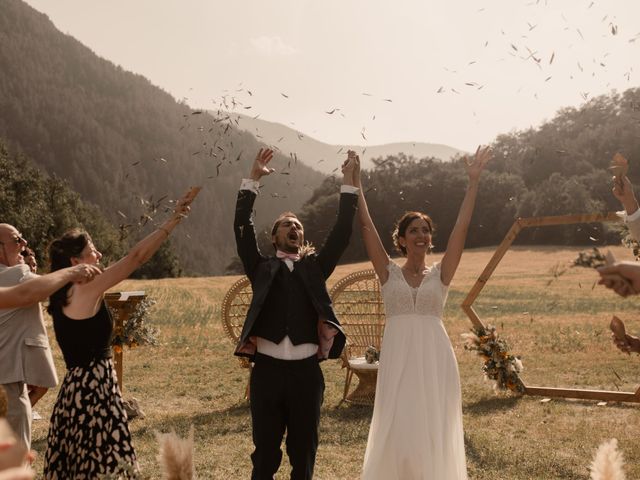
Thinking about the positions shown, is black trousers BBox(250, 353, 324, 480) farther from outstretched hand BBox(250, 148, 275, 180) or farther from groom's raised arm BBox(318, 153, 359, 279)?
outstretched hand BBox(250, 148, 275, 180)

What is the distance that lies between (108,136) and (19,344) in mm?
114998

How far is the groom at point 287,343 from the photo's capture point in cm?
459

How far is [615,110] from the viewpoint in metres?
47.7

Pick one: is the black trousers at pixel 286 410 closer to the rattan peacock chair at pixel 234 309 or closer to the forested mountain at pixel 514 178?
the rattan peacock chair at pixel 234 309

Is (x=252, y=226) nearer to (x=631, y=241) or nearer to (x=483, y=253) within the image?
(x=631, y=241)

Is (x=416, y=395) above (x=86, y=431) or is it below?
above

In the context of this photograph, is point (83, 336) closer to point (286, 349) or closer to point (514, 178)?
point (286, 349)

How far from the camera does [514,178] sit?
5062 cm

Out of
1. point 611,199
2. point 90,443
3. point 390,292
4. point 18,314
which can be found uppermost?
point 611,199

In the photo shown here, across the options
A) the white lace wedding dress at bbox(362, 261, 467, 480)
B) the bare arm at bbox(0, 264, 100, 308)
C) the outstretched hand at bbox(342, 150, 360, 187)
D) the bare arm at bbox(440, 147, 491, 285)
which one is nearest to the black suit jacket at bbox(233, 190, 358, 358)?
the outstretched hand at bbox(342, 150, 360, 187)

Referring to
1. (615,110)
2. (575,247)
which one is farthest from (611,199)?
(615,110)

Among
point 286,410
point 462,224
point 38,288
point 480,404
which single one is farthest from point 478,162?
point 480,404

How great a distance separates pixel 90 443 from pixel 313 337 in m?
1.74

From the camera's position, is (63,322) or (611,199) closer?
(63,322)
